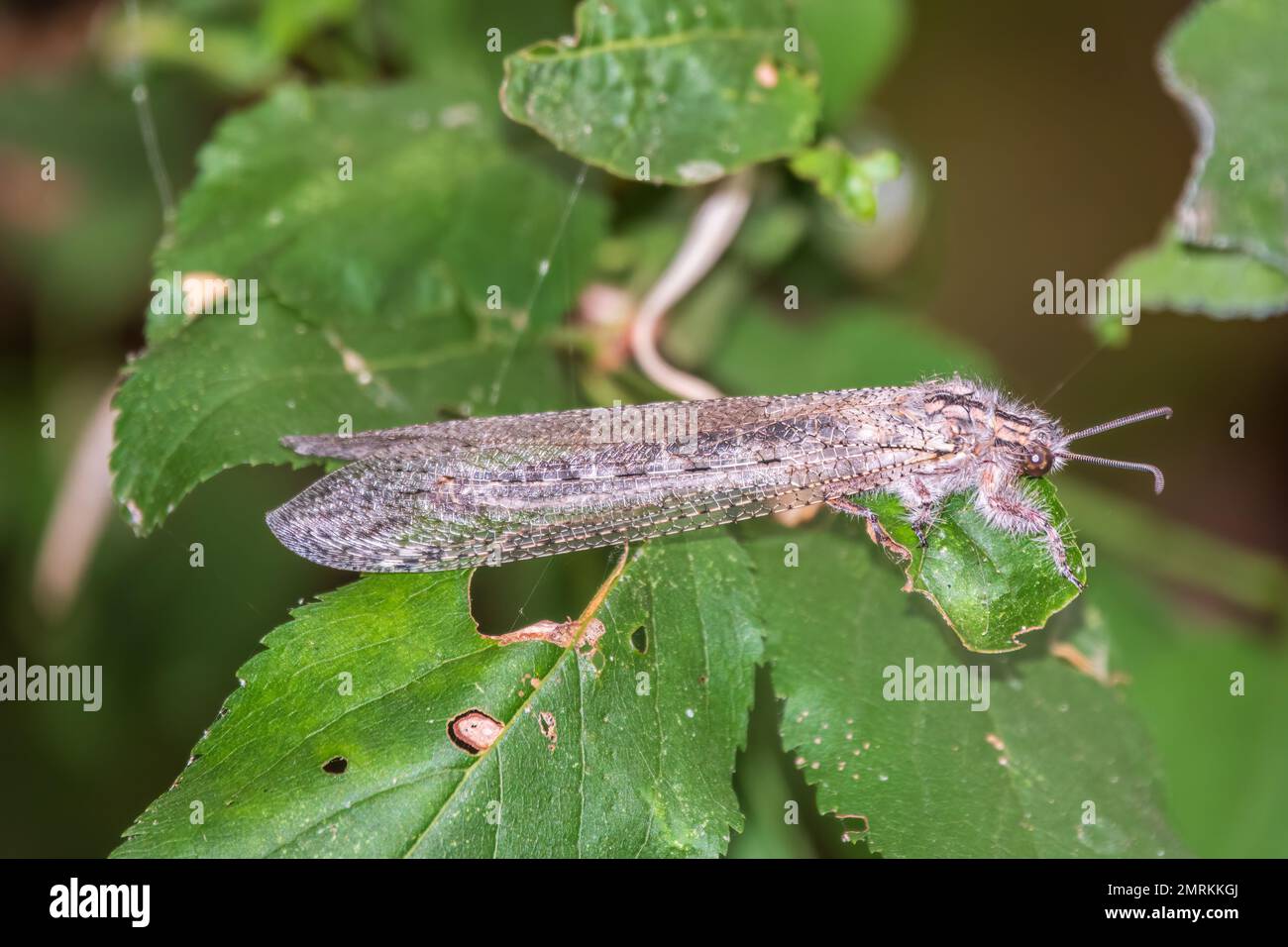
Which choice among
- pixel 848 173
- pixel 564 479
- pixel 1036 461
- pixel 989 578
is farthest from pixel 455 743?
pixel 848 173

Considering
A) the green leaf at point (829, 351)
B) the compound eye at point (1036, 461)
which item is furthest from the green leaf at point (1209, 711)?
the compound eye at point (1036, 461)

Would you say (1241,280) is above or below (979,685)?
above

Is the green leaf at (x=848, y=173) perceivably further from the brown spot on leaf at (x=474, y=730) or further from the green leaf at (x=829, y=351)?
the brown spot on leaf at (x=474, y=730)

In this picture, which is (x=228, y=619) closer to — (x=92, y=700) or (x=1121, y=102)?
(x=92, y=700)

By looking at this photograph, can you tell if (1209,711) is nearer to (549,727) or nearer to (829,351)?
(829,351)

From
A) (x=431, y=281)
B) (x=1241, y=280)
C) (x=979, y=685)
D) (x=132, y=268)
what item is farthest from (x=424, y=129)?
(x=1241, y=280)

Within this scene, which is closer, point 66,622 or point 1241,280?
point 1241,280

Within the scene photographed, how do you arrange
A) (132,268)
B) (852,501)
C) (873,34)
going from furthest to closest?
(132,268) → (873,34) → (852,501)
